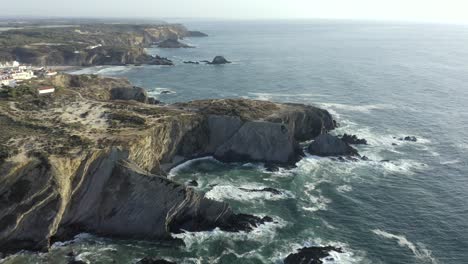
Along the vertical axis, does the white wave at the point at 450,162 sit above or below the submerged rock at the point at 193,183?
above

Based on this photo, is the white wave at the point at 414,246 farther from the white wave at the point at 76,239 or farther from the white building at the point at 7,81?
the white building at the point at 7,81

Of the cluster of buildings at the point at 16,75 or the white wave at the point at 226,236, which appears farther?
the cluster of buildings at the point at 16,75

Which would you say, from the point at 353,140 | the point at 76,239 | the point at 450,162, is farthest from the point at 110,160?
the point at 450,162

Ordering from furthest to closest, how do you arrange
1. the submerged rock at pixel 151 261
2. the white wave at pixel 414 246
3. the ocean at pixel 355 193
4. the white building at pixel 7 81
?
Answer: the white building at pixel 7 81 < the ocean at pixel 355 193 < the white wave at pixel 414 246 < the submerged rock at pixel 151 261

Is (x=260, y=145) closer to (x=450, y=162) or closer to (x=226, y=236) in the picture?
(x=226, y=236)

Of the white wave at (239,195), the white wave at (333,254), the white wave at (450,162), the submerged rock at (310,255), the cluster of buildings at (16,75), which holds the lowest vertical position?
the white wave at (333,254)

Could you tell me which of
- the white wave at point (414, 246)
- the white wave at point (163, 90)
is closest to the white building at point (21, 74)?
the white wave at point (163, 90)

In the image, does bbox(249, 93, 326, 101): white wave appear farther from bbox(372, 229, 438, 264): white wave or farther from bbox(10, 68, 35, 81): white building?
bbox(372, 229, 438, 264): white wave
